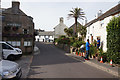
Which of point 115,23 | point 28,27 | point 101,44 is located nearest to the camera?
point 115,23

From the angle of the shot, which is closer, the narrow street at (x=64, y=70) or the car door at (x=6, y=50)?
the narrow street at (x=64, y=70)

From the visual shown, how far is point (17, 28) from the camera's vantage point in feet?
56.6

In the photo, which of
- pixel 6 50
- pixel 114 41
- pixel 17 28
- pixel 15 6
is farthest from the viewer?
pixel 15 6

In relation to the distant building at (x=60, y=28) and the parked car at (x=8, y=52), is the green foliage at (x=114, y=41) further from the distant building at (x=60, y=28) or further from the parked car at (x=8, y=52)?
the distant building at (x=60, y=28)

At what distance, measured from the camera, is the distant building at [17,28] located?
55.1ft

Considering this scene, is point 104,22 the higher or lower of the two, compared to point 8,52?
higher

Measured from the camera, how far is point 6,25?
16953 millimetres

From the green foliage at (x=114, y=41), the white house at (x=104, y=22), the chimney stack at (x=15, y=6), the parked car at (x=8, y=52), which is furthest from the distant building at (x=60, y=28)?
the green foliage at (x=114, y=41)

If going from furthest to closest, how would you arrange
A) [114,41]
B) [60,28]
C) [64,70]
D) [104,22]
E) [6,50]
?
1. [60,28]
2. [104,22]
3. [6,50]
4. [114,41]
5. [64,70]

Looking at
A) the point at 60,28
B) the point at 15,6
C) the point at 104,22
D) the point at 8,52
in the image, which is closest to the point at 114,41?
the point at 104,22

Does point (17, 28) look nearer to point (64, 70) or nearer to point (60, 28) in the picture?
point (64, 70)

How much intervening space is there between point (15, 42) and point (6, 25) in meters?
2.73

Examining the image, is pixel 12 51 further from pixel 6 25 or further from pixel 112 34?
pixel 112 34

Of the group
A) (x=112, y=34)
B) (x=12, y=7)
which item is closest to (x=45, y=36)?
(x=12, y=7)
